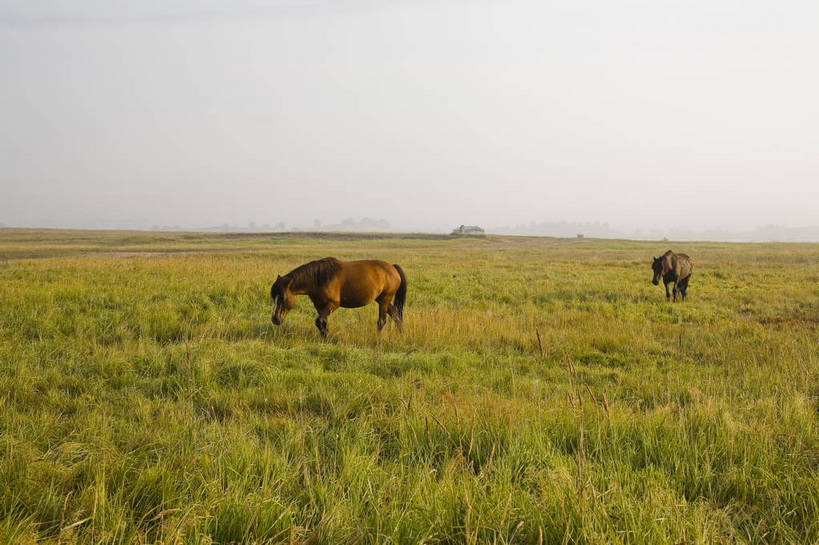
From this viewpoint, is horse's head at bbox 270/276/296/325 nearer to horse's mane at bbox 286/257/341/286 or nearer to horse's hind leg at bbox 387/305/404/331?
horse's mane at bbox 286/257/341/286

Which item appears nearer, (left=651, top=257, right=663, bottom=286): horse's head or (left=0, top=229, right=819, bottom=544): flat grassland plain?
(left=0, top=229, right=819, bottom=544): flat grassland plain

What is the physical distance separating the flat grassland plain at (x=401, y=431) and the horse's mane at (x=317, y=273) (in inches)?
45.2

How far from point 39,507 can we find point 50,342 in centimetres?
589

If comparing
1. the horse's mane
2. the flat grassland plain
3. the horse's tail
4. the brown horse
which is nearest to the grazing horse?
the flat grassland plain

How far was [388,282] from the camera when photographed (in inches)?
347

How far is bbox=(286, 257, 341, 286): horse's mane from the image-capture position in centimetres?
801

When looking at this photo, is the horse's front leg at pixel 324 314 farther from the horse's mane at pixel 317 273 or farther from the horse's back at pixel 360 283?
the horse's mane at pixel 317 273

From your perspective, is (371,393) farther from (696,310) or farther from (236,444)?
(696,310)

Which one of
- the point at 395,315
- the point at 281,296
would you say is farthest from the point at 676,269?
the point at 281,296

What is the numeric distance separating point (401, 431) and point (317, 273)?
5330 mm

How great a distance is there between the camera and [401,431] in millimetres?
3275

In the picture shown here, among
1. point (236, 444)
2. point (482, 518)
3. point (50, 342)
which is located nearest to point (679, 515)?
point (482, 518)

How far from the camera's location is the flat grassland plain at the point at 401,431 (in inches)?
83.4

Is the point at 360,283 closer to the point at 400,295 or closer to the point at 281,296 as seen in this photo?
the point at 400,295
